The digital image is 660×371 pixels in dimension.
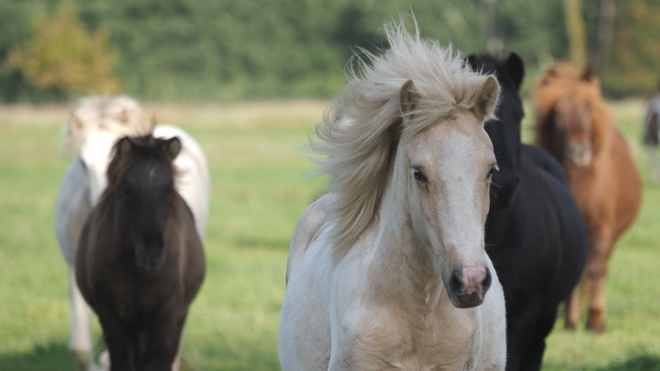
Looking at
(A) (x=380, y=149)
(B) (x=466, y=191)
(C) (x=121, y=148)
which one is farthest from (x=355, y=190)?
(C) (x=121, y=148)

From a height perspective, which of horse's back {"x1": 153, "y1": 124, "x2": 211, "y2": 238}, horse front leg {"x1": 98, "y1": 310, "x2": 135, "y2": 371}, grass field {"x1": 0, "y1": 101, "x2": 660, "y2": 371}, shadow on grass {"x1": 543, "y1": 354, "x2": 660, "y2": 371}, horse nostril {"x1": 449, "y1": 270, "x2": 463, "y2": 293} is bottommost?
grass field {"x1": 0, "y1": 101, "x2": 660, "y2": 371}

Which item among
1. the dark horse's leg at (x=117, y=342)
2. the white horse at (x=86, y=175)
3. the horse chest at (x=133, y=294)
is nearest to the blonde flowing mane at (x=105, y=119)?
the white horse at (x=86, y=175)

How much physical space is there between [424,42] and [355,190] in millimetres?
674

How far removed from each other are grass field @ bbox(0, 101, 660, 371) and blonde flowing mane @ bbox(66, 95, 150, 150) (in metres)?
0.49

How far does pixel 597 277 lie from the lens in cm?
745

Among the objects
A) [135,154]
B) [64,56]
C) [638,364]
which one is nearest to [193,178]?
[135,154]

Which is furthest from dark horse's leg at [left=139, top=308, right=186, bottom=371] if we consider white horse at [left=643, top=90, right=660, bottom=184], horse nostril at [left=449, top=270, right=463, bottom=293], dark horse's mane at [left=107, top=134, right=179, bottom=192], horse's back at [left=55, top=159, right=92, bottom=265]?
white horse at [left=643, top=90, right=660, bottom=184]

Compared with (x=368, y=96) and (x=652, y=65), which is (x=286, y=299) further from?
(x=652, y=65)

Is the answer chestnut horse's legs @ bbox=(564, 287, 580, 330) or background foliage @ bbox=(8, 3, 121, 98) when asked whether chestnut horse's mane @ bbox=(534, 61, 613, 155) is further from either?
background foliage @ bbox=(8, 3, 121, 98)

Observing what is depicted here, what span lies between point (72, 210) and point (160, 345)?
7.50ft

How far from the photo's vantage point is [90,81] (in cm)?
4269

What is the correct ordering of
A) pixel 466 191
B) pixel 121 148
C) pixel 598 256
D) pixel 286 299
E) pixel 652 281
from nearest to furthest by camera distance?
pixel 466 191 < pixel 286 299 < pixel 121 148 < pixel 598 256 < pixel 652 281

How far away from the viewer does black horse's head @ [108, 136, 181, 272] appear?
15.4 ft

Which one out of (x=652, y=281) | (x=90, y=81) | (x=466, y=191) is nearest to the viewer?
(x=466, y=191)
